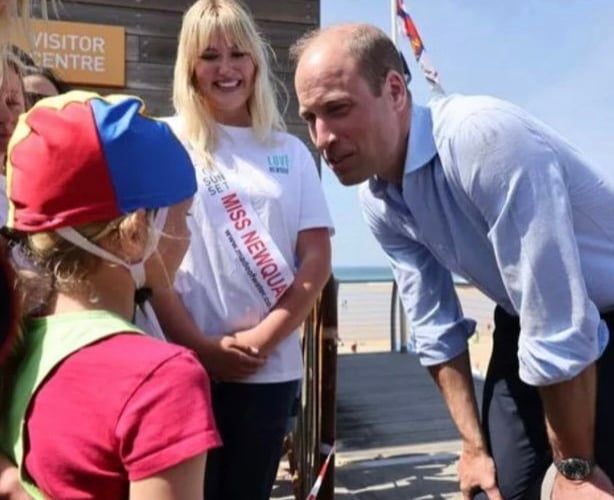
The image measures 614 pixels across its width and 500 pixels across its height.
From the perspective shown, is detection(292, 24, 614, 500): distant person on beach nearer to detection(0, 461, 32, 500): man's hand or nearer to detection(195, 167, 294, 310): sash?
detection(195, 167, 294, 310): sash

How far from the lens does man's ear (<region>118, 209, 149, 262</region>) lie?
1.31 m

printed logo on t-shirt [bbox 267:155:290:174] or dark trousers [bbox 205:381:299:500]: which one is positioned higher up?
printed logo on t-shirt [bbox 267:155:290:174]

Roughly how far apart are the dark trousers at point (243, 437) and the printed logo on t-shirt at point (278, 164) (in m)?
0.68

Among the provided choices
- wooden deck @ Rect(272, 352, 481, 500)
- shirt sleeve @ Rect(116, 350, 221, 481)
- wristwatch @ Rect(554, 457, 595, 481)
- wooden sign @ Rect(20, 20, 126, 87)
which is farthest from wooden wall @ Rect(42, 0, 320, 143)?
shirt sleeve @ Rect(116, 350, 221, 481)

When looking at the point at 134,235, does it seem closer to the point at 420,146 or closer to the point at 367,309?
the point at 420,146

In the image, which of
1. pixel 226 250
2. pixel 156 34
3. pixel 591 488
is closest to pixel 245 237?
pixel 226 250

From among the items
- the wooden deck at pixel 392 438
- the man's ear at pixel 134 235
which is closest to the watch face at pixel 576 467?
the man's ear at pixel 134 235

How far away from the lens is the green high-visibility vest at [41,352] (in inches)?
49.1

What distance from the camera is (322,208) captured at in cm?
254

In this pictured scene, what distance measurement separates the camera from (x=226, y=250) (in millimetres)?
2371

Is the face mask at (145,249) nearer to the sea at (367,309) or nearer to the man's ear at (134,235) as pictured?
the man's ear at (134,235)

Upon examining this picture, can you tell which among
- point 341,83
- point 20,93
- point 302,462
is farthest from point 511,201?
point 302,462

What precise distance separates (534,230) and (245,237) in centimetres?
96

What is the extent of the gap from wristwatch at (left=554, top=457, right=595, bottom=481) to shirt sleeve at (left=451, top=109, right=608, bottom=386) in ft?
0.84
